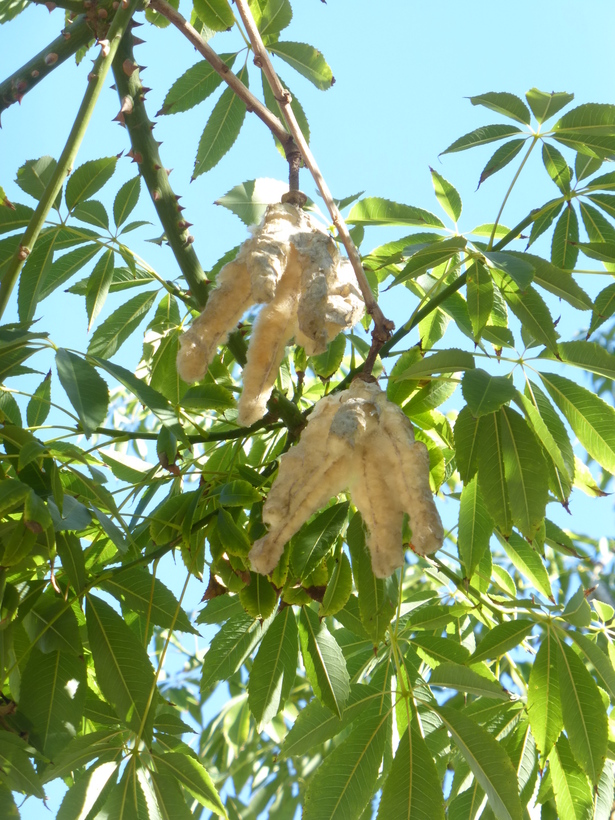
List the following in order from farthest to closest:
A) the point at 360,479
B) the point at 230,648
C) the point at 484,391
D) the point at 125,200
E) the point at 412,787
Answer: the point at 125,200
the point at 230,648
the point at 412,787
the point at 484,391
the point at 360,479

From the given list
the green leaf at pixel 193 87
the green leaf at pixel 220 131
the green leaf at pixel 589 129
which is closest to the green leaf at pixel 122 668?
the green leaf at pixel 220 131

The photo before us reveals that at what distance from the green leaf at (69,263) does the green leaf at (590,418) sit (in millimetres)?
916

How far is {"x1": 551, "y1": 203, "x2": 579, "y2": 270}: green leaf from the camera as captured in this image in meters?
1.57

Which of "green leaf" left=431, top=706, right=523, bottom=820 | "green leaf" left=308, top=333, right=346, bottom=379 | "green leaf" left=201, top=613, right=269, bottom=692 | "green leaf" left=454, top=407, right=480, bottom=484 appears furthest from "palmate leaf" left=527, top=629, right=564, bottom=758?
"green leaf" left=308, top=333, right=346, bottom=379

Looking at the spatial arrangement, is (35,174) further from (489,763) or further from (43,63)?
(489,763)

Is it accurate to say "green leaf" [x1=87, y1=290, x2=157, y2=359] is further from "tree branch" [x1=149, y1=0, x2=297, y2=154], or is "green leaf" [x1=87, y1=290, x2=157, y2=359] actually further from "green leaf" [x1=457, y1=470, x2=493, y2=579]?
"green leaf" [x1=457, y1=470, x2=493, y2=579]

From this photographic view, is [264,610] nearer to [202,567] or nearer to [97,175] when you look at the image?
[202,567]

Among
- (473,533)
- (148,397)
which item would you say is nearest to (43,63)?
(148,397)

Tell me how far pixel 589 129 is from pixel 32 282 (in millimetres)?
975

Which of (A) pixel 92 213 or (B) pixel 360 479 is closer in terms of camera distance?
(B) pixel 360 479

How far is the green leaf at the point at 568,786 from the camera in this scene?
1.32 m

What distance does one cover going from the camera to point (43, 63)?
1.29 m

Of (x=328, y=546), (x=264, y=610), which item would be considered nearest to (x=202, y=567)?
(x=264, y=610)

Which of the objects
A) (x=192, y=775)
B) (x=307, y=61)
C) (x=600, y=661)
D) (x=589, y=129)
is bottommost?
(x=192, y=775)
